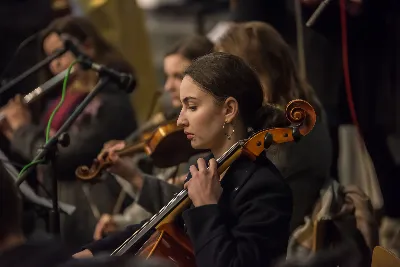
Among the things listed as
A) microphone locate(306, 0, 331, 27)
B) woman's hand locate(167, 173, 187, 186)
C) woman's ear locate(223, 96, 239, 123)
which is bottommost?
woman's hand locate(167, 173, 187, 186)

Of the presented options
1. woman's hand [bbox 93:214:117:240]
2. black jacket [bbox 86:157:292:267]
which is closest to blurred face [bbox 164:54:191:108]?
woman's hand [bbox 93:214:117:240]

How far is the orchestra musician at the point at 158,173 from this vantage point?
2.59 metres

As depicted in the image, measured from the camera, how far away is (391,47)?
2697 mm

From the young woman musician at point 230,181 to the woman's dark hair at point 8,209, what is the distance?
0.19 m

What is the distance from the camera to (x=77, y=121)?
10.0ft

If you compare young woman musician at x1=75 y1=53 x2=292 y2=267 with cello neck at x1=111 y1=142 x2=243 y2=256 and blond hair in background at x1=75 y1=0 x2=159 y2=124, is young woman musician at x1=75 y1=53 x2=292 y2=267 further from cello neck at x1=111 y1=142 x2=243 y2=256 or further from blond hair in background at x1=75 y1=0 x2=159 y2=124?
blond hair in background at x1=75 y1=0 x2=159 y2=124

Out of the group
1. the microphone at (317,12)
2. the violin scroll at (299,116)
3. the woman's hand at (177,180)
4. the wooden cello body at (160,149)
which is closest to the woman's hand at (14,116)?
the wooden cello body at (160,149)

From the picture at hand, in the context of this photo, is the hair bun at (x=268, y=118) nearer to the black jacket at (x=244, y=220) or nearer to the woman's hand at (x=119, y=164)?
the black jacket at (x=244, y=220)

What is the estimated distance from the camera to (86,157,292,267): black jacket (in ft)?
6.21

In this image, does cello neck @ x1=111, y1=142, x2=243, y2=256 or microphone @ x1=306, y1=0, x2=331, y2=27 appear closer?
cello neck @ x1=111, y1=142, x2=243, y2=256

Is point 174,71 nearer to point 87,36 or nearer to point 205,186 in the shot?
point 87,36

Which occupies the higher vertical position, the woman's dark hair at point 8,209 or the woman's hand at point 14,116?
the woman's dark hair at point 8,209

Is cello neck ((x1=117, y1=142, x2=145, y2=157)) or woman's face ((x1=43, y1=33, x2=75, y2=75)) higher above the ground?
woman's face ((x1=43, y1=33, x2=75, y2=75))

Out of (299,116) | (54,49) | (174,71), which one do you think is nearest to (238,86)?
(299,116)
